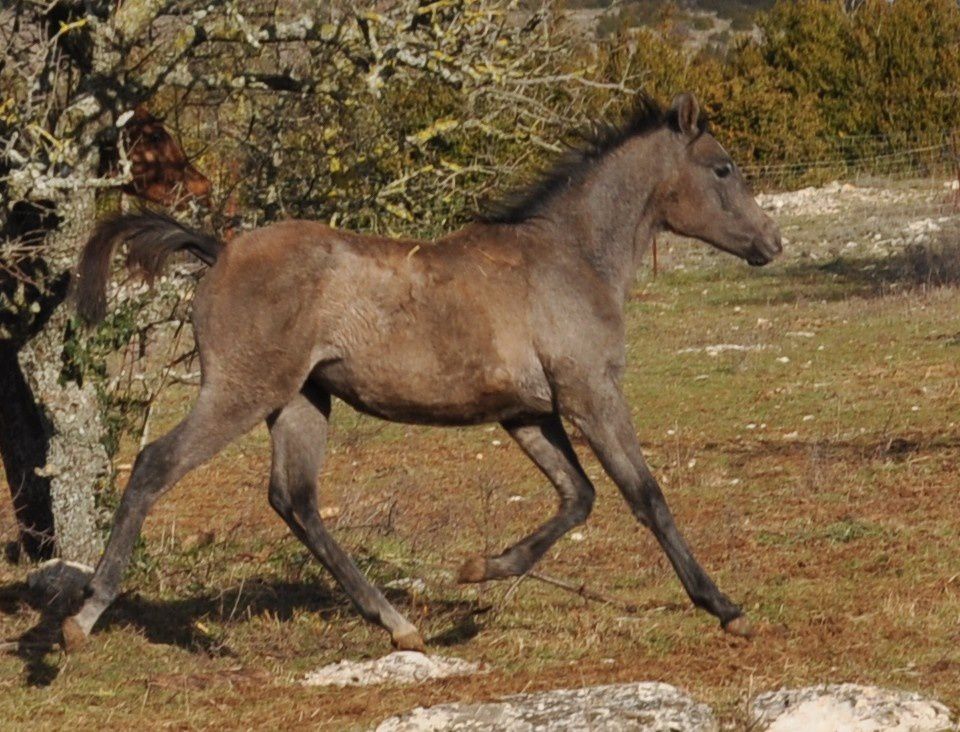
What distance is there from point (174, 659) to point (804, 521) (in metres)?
4.21

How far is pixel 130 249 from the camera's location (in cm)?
752

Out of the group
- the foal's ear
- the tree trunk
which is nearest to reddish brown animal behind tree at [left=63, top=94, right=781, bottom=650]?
the foal's ear

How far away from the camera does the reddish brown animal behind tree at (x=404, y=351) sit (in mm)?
7297

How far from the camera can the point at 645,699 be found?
6012 mm

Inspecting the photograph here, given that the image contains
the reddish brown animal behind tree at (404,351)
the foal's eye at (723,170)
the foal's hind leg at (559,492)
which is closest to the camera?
the reddish brown animal behind tree at (404,351)

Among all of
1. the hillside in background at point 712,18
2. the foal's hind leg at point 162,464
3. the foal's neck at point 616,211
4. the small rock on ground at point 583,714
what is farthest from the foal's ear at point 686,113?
the hillside in background at point 712,18

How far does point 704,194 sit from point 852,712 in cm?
325

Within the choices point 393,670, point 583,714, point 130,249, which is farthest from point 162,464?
point 583,714

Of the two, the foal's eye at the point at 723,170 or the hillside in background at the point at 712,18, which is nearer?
the foal's eye at the point at 723,170

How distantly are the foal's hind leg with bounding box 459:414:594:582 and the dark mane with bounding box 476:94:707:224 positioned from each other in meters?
1.02

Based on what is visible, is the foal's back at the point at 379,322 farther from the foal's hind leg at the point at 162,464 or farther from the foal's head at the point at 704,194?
the foal's head at the point at 704,194

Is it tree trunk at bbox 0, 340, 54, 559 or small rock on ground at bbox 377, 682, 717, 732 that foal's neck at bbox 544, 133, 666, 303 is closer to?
small rock on ground at bbox 377, 682, 717, 732

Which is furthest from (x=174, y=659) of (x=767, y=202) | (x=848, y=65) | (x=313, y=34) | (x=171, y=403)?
(x=848, y=65)

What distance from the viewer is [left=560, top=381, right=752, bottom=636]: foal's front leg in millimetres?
7535
